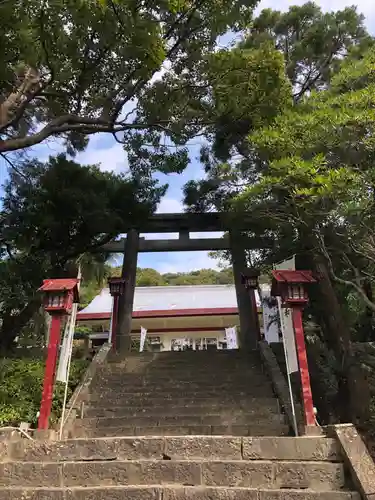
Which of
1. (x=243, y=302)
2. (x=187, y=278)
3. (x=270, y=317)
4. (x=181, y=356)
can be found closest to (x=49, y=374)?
(x=181, y=356)

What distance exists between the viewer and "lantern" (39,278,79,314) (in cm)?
648

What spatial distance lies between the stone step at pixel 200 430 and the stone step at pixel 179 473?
4.82 ft

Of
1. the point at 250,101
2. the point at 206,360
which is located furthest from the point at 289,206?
the point at 206,360

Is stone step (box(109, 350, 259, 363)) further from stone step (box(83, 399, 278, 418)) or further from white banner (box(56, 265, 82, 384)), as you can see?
white banner (box(56, 265, 82, 384))

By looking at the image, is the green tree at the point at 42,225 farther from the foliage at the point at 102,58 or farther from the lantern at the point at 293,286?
the lantern at the point at 293,286

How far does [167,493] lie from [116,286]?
7340 mm

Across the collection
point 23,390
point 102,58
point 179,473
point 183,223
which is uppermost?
point 183,223

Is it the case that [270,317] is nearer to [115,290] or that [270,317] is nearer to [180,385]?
[115,290]

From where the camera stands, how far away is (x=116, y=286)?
37.2 ft

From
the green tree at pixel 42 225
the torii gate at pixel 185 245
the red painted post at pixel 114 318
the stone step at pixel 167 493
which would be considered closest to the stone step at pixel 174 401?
the stone step at pixel 167 493

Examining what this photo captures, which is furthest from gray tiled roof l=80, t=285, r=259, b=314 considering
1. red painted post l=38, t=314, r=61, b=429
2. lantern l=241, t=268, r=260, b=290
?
red painted post l=38, t=314, r=61, b=429

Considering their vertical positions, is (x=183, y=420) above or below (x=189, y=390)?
below

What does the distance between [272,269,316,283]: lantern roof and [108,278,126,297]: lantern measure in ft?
18.8

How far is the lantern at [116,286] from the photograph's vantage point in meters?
11.3
